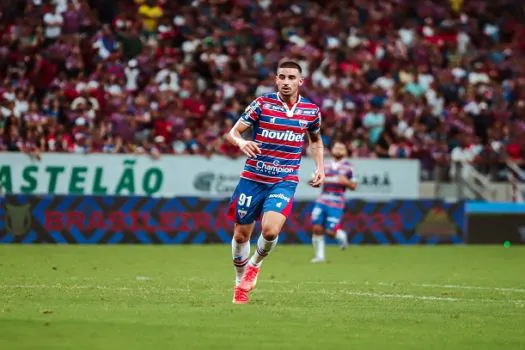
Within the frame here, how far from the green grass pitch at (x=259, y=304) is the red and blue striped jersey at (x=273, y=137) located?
4.72 ft

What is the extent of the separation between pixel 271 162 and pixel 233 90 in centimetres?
1690

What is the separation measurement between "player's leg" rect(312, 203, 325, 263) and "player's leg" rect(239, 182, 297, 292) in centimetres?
888

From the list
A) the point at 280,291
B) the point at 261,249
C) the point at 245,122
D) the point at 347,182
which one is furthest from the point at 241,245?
the point at 347,182

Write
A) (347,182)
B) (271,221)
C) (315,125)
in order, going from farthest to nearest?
(347,182) < (315,125) < (271,221)

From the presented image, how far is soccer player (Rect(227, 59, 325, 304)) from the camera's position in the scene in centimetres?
1311

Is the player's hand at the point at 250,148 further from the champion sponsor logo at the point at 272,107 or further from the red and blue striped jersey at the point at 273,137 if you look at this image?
the champion sponsor logo at the point at 272,107

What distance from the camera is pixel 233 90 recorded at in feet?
98.4

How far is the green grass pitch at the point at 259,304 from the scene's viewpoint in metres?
9.91

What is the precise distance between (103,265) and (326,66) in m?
13.8

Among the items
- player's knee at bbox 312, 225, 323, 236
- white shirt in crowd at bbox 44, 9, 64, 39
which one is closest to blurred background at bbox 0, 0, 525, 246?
white shirt in crowd at bbox 44, 9, 64, 39

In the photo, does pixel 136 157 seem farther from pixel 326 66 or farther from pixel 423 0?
pixel 423 0

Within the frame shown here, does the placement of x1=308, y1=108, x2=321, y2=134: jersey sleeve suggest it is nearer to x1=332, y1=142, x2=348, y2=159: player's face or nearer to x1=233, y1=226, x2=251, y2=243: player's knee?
x1=233, y1=226, x2=251, y2=243: player's knee

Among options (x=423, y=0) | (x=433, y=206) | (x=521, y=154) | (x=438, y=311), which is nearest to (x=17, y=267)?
(x=438, y=311)

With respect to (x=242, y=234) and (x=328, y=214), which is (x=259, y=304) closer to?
(x=242, y=234)
